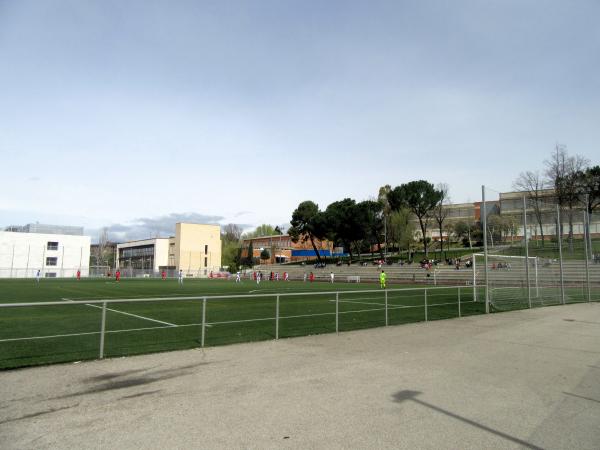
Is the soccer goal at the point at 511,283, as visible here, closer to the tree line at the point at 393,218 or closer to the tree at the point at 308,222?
the tree line at the point at 393,218

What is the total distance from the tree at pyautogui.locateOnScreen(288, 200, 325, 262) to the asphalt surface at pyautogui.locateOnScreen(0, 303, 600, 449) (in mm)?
77764

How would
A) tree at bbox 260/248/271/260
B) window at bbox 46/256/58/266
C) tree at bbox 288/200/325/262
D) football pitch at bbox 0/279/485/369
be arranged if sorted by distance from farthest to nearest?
tree at bbox 260/248/271/260 < tree at bbox 288/200/325/262 < window at bbox 46/256/58/266 < football pitch at bbox 0/279/485/369

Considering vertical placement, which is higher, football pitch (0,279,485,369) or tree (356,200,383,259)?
tree (356,200,383,259)

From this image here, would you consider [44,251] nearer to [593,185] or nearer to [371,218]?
[371,218]

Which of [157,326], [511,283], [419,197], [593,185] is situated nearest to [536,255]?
[511,283]

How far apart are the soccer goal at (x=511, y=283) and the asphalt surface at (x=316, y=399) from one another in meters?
8.47

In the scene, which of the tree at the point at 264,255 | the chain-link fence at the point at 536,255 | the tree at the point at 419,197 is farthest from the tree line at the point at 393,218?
the chain-link fence at the point at 536,255

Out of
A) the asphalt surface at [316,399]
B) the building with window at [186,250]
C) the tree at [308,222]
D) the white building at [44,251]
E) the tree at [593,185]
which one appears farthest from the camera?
the building with window at [186,250]

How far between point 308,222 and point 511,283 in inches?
2848

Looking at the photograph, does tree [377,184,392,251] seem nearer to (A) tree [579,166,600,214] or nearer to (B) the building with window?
(A) tree [579,166,600,214]

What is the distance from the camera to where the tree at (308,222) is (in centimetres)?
8681

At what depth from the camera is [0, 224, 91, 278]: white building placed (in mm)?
77812

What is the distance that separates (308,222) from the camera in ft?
295

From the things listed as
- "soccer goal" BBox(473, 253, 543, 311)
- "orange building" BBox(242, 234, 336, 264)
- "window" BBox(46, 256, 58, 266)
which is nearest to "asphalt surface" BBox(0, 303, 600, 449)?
"soccer goal" BBox(473, 253, 543, 311)
